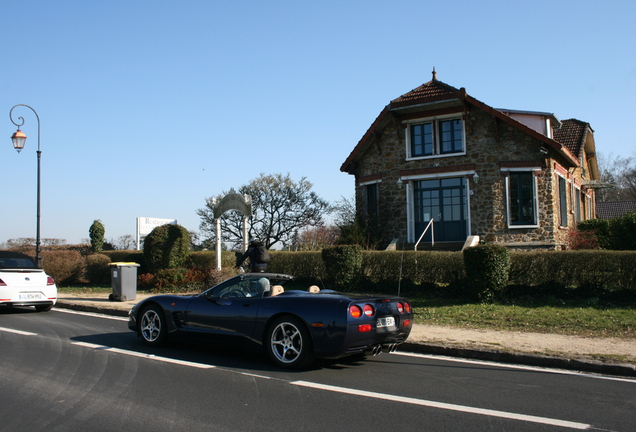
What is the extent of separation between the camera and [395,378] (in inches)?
256

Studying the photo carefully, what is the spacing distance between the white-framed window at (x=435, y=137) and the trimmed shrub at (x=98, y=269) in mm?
13022

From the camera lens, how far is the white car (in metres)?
12.4

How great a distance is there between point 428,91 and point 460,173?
3.71m

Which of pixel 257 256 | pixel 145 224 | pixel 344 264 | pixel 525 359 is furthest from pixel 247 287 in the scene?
pixel 145 224

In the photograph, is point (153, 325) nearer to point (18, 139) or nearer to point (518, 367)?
point (518, 367)

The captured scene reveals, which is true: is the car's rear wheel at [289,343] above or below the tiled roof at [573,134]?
below

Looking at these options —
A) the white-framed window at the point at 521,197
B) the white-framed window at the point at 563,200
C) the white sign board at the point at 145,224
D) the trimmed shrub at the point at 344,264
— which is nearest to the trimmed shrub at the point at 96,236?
the white sign board at the point at 145,224

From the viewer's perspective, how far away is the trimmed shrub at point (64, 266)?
2123 cm

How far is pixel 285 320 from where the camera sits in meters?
6.89

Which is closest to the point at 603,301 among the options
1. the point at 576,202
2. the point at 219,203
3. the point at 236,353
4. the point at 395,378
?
the point at 395,378

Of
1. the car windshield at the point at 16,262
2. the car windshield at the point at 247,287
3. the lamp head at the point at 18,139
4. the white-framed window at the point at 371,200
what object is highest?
the lamp head at the point at 18,139

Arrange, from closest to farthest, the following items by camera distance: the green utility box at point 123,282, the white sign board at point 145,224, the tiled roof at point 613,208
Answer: the green utility box at point 123,282, the white sign board at point 145,224, the tiled roof at point 613,208

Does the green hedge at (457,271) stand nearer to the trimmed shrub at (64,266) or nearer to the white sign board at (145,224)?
the trimmed shrub at (64,266)

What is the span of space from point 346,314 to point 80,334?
563 centimetres
